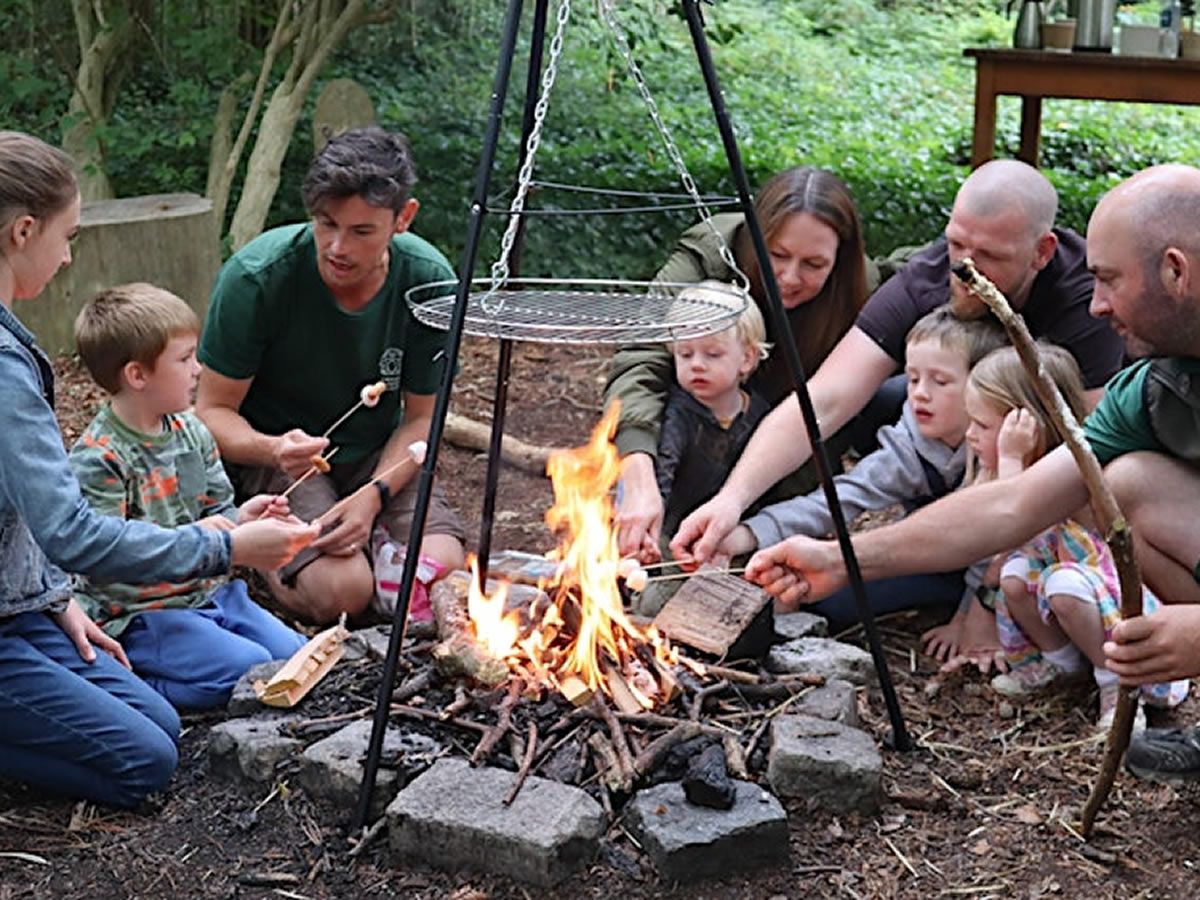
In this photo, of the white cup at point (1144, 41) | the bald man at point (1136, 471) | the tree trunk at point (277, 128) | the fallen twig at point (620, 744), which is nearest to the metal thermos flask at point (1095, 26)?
the white cup at point (1144, 41)

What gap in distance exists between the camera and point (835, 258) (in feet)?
14.7

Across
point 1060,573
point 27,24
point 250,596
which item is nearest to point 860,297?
point 1060,573

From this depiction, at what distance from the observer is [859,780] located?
315cm

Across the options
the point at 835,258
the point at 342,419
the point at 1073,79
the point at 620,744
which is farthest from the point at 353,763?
the point at 1073,79

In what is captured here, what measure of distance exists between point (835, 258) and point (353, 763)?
7.04 ft

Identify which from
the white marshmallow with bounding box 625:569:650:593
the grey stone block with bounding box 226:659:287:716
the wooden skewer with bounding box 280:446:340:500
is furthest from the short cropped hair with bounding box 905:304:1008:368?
the grey stone block with bounding box 226:659:287:716

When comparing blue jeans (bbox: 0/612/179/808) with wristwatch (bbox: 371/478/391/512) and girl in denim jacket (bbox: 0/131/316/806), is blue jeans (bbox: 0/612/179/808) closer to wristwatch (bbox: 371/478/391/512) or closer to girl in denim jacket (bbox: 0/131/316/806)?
girl in denim jacket (bbox: 0/131/316/806)

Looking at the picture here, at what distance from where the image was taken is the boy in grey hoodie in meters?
4.07

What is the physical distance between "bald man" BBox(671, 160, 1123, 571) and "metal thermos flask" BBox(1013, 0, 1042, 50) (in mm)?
4068

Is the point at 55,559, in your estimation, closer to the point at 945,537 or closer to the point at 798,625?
the point at 798,625

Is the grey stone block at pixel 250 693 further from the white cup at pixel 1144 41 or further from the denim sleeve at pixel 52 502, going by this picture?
the white cup at pixel 1144 41

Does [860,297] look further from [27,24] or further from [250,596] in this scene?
[27,24]

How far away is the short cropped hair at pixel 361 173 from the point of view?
3.91 meters

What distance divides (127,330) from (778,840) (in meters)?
1.85
